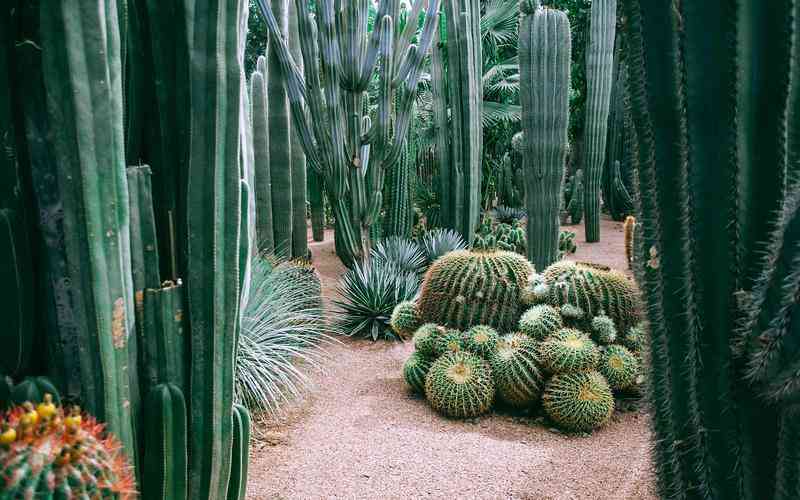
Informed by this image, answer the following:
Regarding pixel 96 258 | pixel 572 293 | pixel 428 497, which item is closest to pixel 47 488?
pixel 96 258

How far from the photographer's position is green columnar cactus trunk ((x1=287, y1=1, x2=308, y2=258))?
799 centimetres

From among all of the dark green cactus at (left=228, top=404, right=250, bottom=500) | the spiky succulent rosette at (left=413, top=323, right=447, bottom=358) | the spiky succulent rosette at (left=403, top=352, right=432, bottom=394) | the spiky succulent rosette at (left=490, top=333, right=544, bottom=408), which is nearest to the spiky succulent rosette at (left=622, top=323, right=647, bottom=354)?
the spiky succulent rosette at (left=490, top=333, right=544, bottom=408)

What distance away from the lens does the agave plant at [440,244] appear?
7898 mm

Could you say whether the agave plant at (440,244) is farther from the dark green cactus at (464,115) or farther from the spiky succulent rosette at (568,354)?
the spiky succulent rosette at (568,354)

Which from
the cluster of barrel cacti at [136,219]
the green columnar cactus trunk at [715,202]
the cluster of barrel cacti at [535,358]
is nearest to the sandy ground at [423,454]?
the cluster of barrel cacti at [535,358]

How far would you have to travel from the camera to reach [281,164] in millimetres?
7570

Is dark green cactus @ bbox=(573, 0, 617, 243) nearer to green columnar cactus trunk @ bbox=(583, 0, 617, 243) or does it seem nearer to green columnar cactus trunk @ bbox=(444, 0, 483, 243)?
green columnar cactus trunk @ bbox=(583, 0, 617, 243)

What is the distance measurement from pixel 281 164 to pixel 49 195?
5854mm

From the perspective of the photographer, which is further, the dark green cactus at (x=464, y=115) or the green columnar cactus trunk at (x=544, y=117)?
the dark green cactus at (x=464, y=115)

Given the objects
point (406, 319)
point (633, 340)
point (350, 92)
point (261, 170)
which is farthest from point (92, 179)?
point (261, 170)

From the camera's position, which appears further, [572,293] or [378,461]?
[572,293]

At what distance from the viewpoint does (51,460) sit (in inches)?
46.4

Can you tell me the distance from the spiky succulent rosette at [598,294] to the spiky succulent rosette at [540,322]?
211 mm

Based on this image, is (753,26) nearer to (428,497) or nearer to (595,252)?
(428,497)
